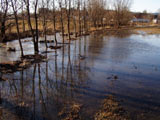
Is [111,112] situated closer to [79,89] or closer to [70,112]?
[70,112]

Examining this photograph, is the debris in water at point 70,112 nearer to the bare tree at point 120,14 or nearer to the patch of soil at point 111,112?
the patch of soil at point 111,112

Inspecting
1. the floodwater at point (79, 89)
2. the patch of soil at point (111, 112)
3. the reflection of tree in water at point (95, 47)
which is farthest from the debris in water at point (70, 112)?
the reflection of tree in water at point (95, 47)

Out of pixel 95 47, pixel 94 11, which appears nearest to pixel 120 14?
pixel 94 11

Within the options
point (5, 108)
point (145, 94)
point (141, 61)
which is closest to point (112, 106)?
point (145, 94)

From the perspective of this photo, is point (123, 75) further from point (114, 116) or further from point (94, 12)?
point (94, 12)

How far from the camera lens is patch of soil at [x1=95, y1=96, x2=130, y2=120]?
6.08m

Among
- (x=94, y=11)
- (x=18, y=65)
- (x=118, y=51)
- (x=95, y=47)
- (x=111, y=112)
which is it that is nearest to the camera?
(x=111, y=112)

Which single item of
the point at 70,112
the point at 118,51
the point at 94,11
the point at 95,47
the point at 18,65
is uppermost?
the point at 94,11

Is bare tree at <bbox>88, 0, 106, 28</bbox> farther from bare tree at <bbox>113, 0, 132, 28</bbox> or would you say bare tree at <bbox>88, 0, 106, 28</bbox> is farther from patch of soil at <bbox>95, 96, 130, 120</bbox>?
patch of soil at <bbox>95, 96, 130, 120</bbox>

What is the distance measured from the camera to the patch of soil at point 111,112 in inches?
240

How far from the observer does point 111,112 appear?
21.1 ft

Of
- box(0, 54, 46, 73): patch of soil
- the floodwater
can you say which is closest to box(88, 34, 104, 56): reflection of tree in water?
the floodwater

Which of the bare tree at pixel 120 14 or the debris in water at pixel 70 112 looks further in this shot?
the bare tree at pixel 120 14

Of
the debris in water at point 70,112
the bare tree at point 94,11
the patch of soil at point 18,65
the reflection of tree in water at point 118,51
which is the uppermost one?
the bare tree at point 94,11
